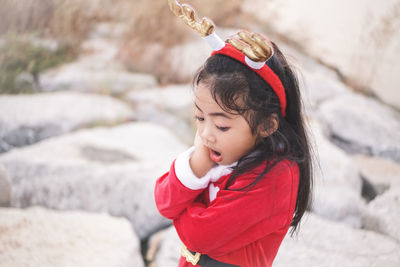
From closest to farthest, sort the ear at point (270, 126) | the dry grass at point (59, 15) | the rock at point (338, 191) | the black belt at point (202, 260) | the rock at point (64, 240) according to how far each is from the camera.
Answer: the ear at point (270, 126) → the black belt at point (202, 260) → the rock at point (64, 240) → the rock at point (338, 191) → the dry grass at point (59, 15)

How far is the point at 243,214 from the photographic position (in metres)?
0.81

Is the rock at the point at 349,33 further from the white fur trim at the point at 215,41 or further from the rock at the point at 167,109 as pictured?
the white fur trim at the point at 215,41

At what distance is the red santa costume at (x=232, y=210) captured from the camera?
31.9 inches

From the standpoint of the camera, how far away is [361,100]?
325 cm

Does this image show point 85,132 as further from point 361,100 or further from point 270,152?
point 361,100

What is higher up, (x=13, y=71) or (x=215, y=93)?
(x=215, y=93)

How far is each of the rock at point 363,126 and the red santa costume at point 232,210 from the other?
7.10 feet

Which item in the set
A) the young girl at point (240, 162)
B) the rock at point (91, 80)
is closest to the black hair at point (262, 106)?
the young girl at point (240, 162)

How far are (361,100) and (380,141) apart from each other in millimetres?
647

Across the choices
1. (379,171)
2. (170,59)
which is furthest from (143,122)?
(379,171)

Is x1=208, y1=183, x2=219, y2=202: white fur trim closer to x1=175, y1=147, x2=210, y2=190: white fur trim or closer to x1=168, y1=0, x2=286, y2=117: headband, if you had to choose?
x1=175, y1=147, x2=210, y2=190: white fur trim

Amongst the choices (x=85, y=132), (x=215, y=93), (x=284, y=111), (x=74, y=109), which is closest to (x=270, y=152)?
(x=284, y=111)

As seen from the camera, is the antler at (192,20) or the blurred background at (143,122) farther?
the blurred background at (143,122)

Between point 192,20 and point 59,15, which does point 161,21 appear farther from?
point 192,20
